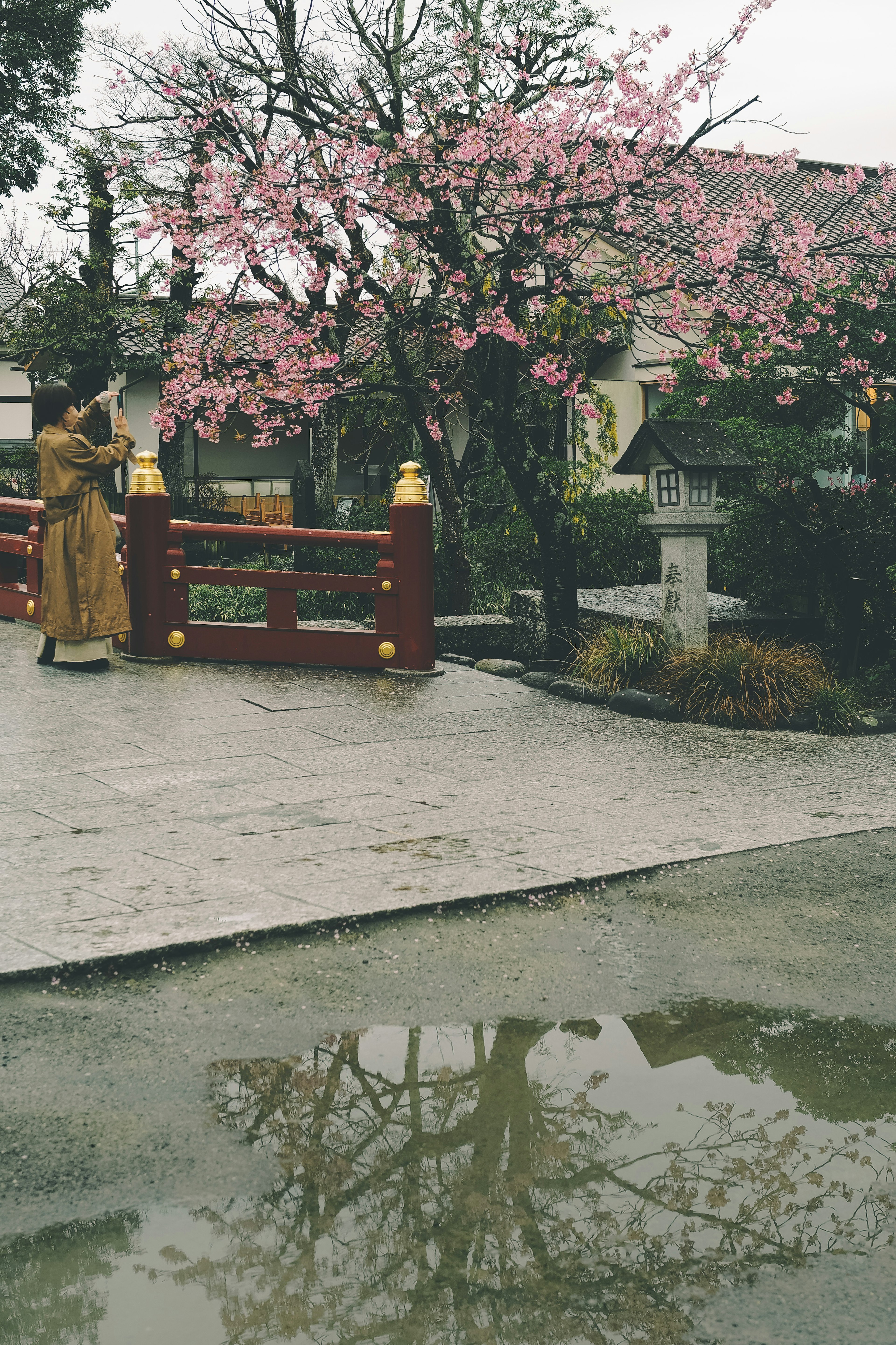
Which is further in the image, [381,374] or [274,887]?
[381,374]

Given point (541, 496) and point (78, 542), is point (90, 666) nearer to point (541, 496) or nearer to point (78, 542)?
point (78, 542)

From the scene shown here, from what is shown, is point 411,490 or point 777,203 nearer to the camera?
point 411,490

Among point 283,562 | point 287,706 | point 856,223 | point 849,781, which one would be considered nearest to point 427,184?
point 856,223

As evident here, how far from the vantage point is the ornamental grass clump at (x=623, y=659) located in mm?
9055

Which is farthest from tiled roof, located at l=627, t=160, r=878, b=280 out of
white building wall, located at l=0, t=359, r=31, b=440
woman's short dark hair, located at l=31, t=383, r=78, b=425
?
white building wall, located at l=0, t=359, r=31, b=440

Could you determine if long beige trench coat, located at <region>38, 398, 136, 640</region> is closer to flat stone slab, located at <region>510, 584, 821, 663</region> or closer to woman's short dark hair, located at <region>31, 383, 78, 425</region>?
woman's short dark hair, located at <region>31, 383, 78, 425</region>

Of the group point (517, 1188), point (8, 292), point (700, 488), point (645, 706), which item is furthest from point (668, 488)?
point (8, 292)

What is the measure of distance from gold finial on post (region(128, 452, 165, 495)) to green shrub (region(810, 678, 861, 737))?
17.1 feet

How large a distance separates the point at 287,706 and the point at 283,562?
8694mm

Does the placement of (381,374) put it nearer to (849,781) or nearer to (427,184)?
(427,184)

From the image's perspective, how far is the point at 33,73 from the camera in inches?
842

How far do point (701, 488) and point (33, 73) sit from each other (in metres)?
18.0

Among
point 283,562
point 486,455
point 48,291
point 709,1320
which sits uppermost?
point 48,291

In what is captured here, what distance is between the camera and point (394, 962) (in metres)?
3.81
